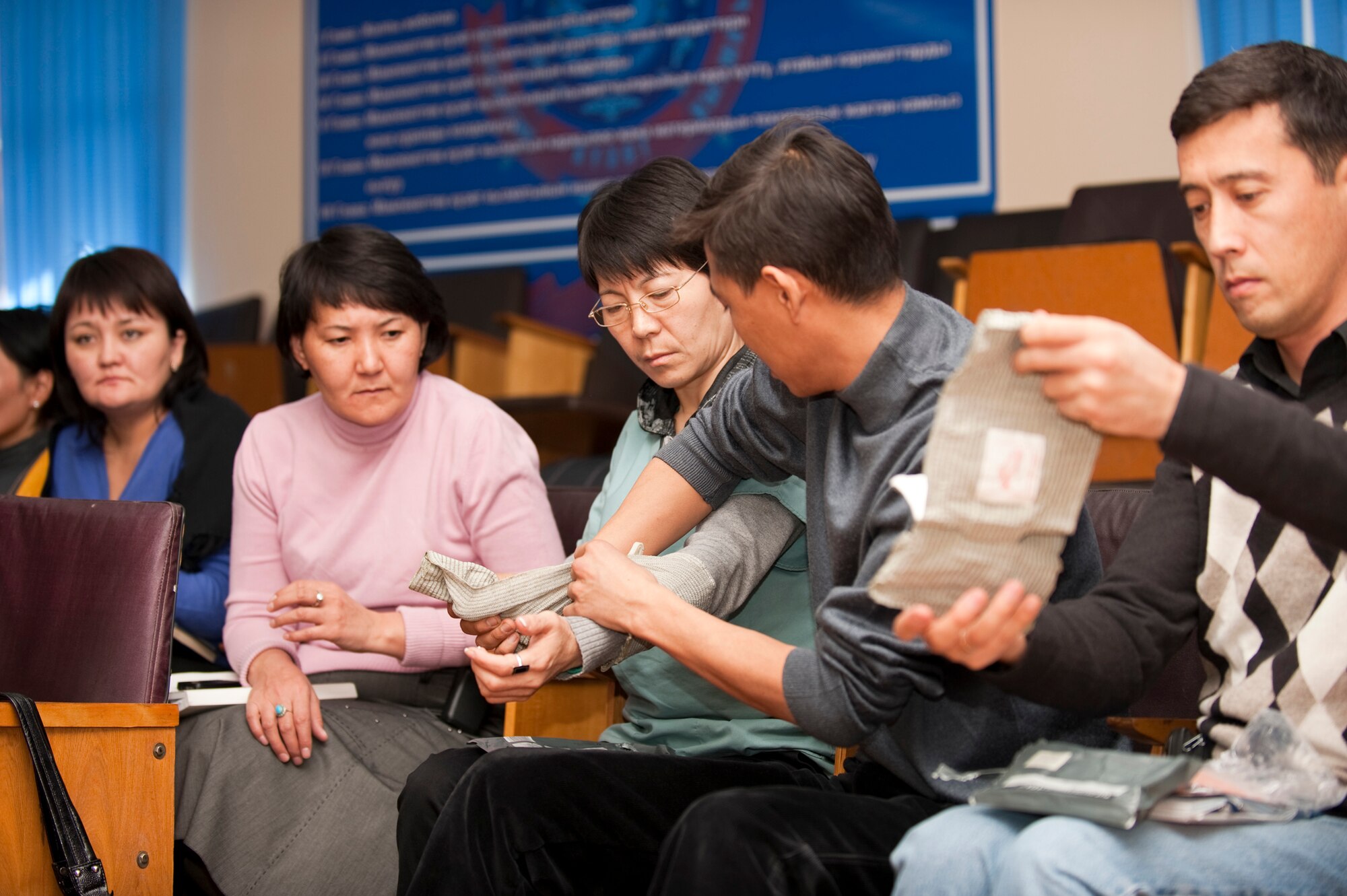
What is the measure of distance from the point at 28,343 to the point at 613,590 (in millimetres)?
2021

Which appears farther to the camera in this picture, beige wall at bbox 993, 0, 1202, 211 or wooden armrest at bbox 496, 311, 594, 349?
wooden armrest at bbox 496, 311, 594, 349

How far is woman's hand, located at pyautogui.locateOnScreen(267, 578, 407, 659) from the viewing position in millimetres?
1887

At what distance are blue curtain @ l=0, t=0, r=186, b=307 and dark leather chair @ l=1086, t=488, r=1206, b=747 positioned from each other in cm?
613

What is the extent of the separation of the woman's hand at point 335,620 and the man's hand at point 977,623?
106 centimetres

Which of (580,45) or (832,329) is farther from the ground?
(580,45)

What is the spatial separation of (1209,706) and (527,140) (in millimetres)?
5033

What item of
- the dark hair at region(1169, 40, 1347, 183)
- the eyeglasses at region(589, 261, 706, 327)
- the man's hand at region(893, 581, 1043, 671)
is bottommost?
the man's hand at region(893, 581, 1043, 671)

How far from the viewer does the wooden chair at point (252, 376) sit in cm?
538

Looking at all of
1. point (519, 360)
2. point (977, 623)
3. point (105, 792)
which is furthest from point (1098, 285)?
point (105, 792)

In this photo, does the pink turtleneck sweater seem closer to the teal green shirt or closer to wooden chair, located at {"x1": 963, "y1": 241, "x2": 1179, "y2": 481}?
the teal green shirt

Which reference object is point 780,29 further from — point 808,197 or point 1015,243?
point 808,197

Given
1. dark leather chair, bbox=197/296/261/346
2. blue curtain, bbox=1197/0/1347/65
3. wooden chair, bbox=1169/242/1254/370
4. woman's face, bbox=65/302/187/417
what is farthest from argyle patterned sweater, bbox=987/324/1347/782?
dark leather chair, bbox=197/296/261/346

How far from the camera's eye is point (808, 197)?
1318 mm

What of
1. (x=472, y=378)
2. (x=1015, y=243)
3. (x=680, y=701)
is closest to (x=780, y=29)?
(x=1015, y=243)
